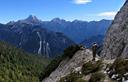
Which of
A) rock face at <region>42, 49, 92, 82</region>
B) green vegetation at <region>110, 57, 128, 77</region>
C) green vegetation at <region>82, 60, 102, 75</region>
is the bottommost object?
rock face at <region>42, 49, 92, 82</region>

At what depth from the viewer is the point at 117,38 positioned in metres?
64.4

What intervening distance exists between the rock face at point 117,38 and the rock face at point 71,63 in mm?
7883

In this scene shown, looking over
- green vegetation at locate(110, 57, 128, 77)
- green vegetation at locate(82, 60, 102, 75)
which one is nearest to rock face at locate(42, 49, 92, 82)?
green vegetation at locate(82, 60, 102, 75)

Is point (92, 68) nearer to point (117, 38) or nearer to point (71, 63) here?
point (71, 63)

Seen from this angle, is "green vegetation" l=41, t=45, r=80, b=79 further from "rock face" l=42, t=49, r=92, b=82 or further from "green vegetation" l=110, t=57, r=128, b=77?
"green vegetation" l=110, t=57, r=128, b=77

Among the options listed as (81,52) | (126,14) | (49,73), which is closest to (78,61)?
(81,52)

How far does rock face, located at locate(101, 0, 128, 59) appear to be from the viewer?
59397 mm

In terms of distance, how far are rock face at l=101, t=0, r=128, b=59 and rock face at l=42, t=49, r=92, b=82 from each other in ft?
25.9

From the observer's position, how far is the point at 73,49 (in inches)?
2068

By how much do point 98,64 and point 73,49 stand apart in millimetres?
19545

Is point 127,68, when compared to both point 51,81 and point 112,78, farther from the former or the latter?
point 51,81

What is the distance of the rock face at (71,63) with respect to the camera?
147 feet

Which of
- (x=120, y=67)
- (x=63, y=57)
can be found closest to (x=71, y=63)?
(x=63, y=57)

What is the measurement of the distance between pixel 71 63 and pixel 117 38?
806 inches
